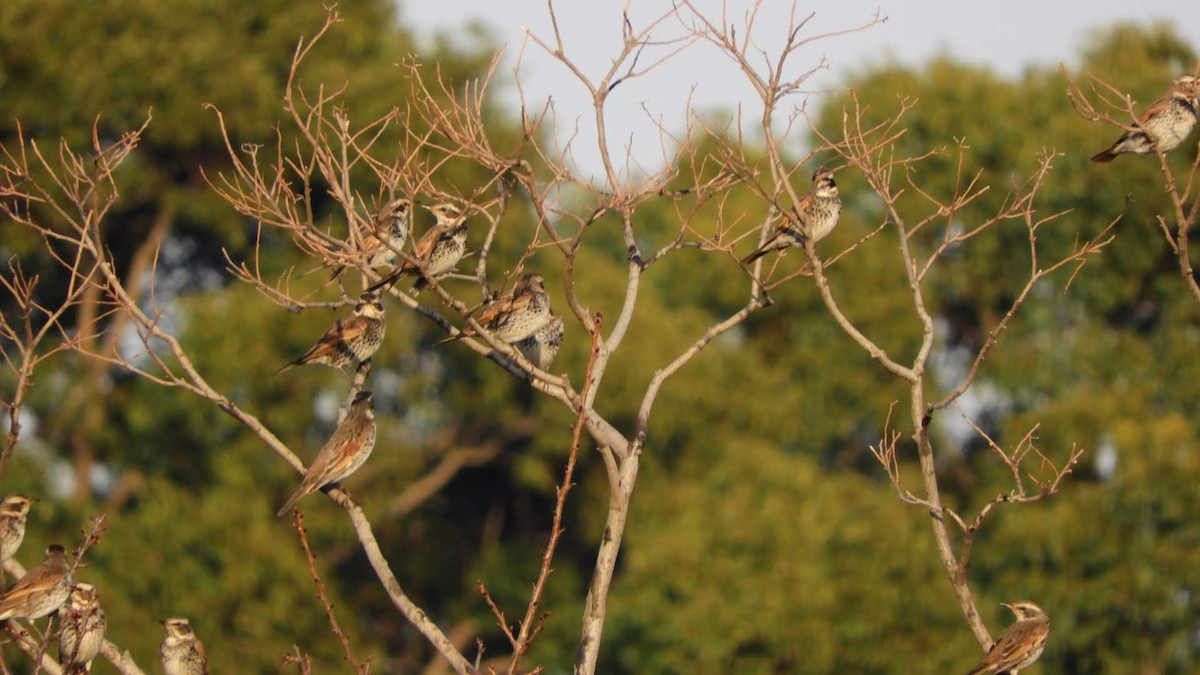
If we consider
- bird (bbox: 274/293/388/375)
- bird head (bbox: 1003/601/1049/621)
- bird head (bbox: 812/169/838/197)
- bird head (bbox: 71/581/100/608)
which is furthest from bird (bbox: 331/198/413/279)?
bird head (bbox: 1003/601/1049/621)

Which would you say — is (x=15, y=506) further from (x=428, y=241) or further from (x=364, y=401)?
(x=428, y=241)

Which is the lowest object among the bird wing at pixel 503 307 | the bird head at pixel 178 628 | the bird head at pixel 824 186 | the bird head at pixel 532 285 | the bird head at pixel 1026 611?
the bird head at pixel 1026 611

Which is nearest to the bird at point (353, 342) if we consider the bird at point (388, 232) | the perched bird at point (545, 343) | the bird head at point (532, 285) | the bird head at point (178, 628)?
the bird at point (388, 232)

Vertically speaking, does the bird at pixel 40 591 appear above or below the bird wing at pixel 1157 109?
below

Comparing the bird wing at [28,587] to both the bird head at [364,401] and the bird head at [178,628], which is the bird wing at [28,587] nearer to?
the bird head at [364,401]

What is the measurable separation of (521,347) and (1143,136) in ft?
16.3

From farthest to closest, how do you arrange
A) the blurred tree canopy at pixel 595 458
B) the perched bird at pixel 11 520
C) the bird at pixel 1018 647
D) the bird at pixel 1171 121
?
the blurred tree canopy at pixel 595 458
the perched bird at pixel 11 520
the bird at pixel 1018 647
the bird at pixel 1171 121

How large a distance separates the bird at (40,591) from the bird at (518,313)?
10.7ft

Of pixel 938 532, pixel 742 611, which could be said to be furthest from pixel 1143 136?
pixel 742 611

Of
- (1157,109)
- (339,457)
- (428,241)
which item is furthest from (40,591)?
(1157,109)

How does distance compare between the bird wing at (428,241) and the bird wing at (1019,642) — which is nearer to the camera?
the bird wing at (428,241)

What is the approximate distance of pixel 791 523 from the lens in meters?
33.5

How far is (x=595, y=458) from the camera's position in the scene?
36.6 meters

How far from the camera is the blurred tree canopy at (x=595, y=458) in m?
30.0
